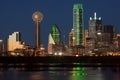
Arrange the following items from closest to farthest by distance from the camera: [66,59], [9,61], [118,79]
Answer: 1. [118,79]
2. [9,61]
3. [66,59]

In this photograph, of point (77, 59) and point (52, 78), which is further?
point (77, 59)

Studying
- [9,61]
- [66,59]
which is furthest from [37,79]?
[66,59]

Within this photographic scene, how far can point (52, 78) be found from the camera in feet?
275

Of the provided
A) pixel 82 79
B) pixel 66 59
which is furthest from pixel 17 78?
pixel 66 59

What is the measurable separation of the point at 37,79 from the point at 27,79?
4.40ft

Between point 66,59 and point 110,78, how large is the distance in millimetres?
110607

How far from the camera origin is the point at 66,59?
194 meters

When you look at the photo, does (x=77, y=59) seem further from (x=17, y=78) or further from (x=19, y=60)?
(x=17, y=78)

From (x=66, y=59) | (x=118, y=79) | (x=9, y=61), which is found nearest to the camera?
(x=118, y=79)

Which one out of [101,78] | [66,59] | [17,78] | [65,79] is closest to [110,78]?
[101,78]

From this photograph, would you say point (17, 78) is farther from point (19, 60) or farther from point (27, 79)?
point (19, 60)

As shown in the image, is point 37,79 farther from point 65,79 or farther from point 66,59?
point 66,59

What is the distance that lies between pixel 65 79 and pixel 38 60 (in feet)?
339

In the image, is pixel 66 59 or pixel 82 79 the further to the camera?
pixel 66 59
